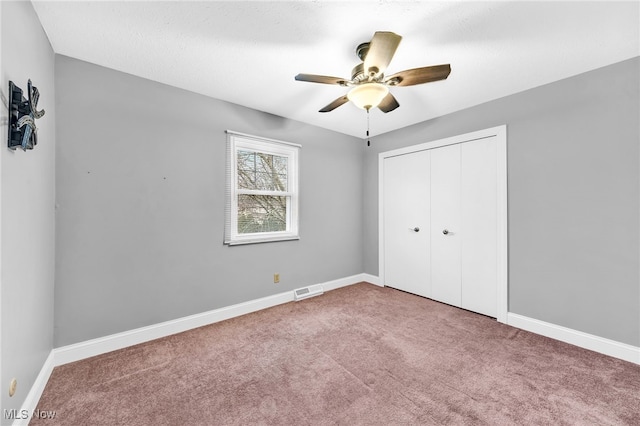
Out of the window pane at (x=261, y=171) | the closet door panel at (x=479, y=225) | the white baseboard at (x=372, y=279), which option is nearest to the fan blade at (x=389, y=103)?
the closet door panel at (x=479, y=225)

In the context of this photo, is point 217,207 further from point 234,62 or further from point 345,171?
point 345,171

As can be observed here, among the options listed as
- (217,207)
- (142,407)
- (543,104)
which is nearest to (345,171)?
(217,207)

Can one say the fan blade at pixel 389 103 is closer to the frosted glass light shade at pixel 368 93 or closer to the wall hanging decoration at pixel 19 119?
the frosted glass light shade at pixel 368 93

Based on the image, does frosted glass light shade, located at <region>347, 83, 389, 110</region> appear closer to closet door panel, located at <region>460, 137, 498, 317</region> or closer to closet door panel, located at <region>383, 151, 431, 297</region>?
closet door panel, located at <region>460, 137, 498, 317</region>

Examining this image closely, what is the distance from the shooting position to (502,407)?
1.62m

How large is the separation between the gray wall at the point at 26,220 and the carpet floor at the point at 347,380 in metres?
0.40

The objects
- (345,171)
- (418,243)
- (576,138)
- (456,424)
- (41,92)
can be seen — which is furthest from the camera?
(345,171)

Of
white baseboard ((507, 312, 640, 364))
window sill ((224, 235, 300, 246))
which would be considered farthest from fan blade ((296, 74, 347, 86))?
white baseboard ((507, 312, 640, 364))

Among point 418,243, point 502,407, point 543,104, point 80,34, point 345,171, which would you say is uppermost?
point 80,34

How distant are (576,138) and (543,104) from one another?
458 mm

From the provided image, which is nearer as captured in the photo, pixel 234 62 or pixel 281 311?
pixel 234 62

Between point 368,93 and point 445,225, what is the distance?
2231mm

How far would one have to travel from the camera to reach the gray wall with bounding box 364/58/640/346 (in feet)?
7.11

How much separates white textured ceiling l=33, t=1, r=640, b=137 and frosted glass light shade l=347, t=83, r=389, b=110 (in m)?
0.33
